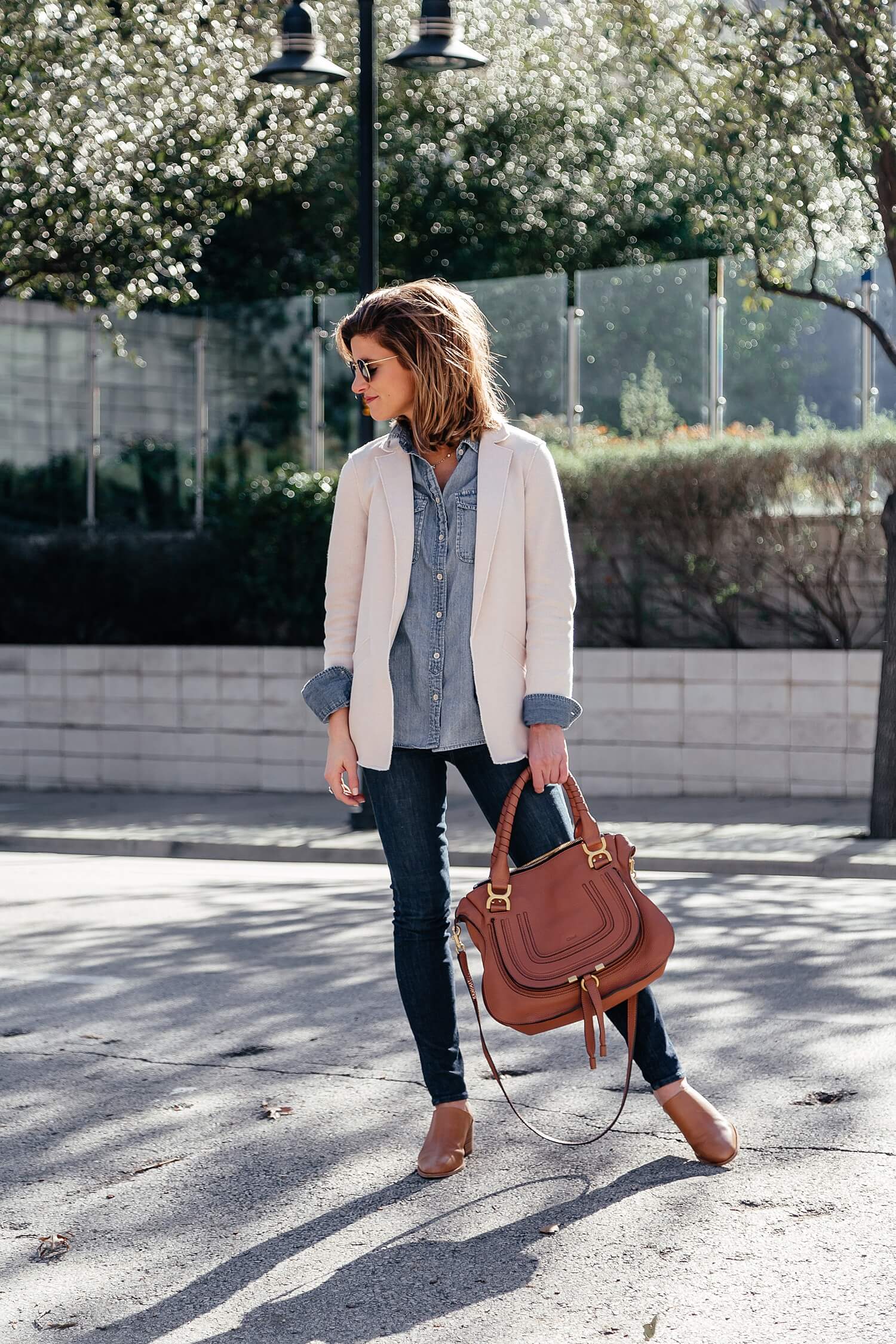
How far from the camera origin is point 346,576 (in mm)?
3816

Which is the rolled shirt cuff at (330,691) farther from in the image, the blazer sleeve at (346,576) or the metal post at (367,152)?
the metal post at (367,152)

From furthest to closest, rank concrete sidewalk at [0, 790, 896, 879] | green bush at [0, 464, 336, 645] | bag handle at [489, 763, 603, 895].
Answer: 1. green bush at [0, 464, 336, 645]
2. concrete sidewalk at [0, 790, 896, 879]
3. bag handle at [489, 763, 603, 895]

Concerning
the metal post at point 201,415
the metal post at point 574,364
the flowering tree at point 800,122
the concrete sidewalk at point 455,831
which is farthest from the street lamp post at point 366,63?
the metal post at point 201,415

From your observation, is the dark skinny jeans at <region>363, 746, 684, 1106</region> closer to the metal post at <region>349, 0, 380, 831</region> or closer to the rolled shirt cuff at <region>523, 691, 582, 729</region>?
the rolled shirt cuff at <region>523, 691, 582, 729</region>

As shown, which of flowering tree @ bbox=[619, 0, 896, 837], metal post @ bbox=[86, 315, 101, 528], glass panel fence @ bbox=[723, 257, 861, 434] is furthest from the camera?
metal post @ bbox=[86, 315, 101, 528]

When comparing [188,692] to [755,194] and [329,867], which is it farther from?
[755,194]

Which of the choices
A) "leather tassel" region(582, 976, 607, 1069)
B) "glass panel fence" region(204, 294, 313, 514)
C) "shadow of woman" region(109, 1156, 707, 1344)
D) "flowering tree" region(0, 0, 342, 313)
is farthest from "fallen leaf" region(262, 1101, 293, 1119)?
"glass panel fence" region(204, 294, 313, 514)

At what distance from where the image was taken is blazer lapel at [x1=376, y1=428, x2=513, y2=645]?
12.0 feet

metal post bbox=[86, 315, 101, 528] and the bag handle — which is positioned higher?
metal post bbox=[86, 315, 101, 528]

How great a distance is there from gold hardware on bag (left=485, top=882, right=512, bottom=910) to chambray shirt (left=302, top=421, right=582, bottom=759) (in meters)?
0.33

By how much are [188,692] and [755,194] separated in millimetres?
6190

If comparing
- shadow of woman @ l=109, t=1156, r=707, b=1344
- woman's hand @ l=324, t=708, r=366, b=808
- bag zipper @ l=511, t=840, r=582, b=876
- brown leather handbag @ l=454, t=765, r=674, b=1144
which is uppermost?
woman's hand @ l=324, t=708, r=366, b=808

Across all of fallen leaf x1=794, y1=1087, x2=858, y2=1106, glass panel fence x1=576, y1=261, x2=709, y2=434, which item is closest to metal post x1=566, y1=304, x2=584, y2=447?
glass panel fence x1=576, y1=261, x2=709, y2=434

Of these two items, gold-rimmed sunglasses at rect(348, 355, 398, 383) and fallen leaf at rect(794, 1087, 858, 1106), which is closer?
gold-rimmed sunglasses at rect(348, 355, 398, 383)
